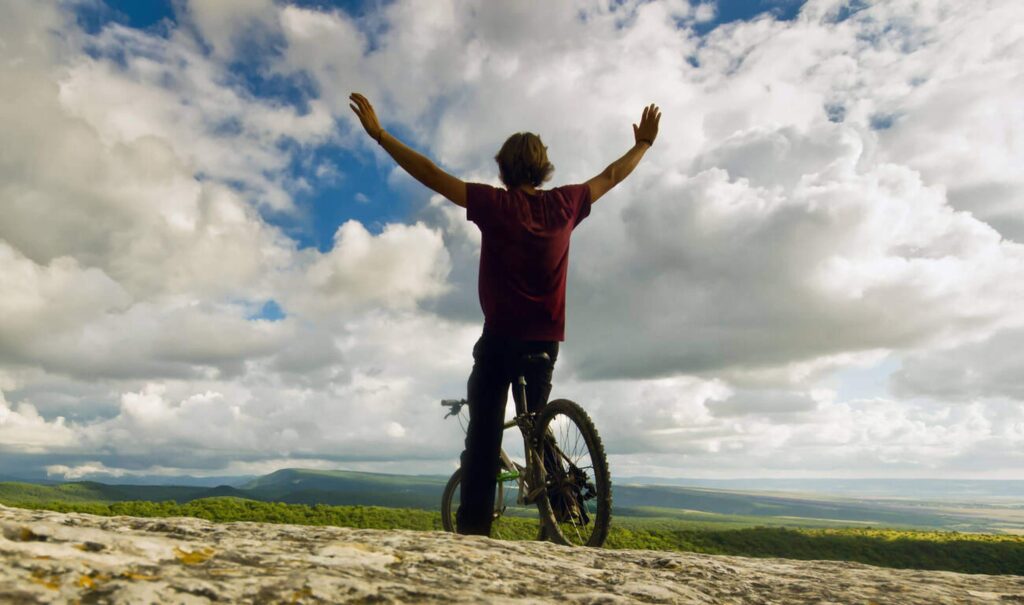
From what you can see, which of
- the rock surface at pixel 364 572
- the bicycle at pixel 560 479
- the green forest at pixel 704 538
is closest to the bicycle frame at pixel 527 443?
the bicycle at pixel 560 479

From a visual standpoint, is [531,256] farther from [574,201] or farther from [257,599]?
[257,599]

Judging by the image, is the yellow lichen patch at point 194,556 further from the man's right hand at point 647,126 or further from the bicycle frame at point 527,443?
the man's right hand at point 647,126

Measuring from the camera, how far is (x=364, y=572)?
2.97 metres

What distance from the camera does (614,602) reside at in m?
3.06

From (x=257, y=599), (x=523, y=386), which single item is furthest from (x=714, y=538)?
(x=257, y=599)

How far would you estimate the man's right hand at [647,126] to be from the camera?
25.1 feet

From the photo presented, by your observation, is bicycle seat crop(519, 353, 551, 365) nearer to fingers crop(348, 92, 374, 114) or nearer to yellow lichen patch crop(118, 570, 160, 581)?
fingers crop(348, 92, 374, 114)

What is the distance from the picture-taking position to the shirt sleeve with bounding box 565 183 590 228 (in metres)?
6.70

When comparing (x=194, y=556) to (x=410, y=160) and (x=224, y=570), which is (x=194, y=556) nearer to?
(x=224, y=570)

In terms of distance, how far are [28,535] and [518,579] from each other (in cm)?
227

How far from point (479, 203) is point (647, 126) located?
9.00 ft

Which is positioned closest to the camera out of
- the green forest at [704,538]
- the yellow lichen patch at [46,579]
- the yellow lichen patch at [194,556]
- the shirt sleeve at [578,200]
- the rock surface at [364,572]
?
the yellow lichen patch at [46,579]

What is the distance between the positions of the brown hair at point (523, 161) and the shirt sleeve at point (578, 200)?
35cm

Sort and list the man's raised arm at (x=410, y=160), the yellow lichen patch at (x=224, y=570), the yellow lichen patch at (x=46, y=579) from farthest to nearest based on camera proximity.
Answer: the man's raised arm at (x=410, y=160) → the yellow lichen patch at (x=224, y=570) → the yellow lichen patch at (x=46, y=579)
